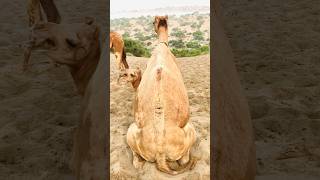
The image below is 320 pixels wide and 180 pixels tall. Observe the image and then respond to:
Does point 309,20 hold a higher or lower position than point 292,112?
higher

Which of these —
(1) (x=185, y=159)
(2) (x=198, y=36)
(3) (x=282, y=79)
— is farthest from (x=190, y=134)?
(2) (x=198, y=36)

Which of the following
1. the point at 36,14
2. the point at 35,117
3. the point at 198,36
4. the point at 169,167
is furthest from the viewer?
the point at 198,36

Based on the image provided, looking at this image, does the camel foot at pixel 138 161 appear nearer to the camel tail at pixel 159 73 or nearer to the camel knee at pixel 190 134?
the camel knee at pixel 190 134

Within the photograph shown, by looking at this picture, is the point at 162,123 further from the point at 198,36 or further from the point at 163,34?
the point at 198,36

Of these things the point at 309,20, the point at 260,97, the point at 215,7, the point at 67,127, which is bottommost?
the point at 67,127

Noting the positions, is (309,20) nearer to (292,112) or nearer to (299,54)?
(299,54)

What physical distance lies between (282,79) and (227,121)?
332cm

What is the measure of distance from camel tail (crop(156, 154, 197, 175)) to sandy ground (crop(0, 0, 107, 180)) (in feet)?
2.76

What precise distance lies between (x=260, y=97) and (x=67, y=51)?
298cm

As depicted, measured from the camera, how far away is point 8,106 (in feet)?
14.0

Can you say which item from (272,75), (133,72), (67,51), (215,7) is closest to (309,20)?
Result: (272,75)

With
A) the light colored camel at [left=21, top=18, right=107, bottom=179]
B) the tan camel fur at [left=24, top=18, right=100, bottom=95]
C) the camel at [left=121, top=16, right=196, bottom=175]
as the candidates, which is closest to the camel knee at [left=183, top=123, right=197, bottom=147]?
the camel at [left=121, top=16, right=196, bottom=175]

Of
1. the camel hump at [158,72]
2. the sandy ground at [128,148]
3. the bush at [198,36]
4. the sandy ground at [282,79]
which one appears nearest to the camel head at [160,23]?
the sandy ground at [128,148]

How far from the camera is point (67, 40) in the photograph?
1703 mm
